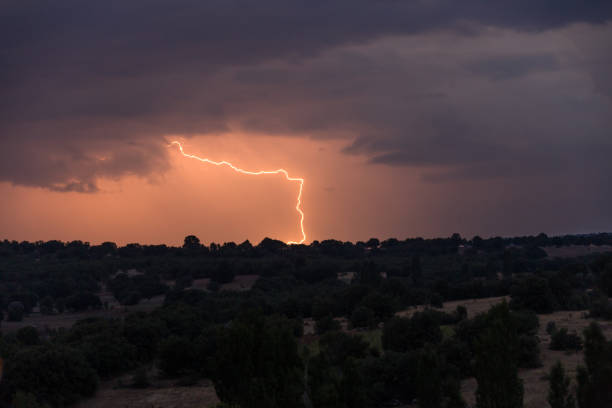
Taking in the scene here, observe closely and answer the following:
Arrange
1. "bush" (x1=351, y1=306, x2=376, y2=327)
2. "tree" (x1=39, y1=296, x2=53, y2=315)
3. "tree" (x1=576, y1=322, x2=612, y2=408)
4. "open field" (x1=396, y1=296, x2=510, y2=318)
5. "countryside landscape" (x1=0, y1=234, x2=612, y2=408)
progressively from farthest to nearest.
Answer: "tree" (x1=39, y1=296, x2=53, y2=315) < "open field" (x1=396, y1=296, x2=510, y2=318) < "bush" (x1=351, y1=306, x2=376, y2=327) < "countryside landscape" (x1=0, y1=234, x2=612, y2=408) < "tree" (x1=576, y1=322, x2=612, y2=408)

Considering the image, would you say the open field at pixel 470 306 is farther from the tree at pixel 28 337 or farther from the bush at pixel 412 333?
the tree at pixel 28 337

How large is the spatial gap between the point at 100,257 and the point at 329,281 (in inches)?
2478

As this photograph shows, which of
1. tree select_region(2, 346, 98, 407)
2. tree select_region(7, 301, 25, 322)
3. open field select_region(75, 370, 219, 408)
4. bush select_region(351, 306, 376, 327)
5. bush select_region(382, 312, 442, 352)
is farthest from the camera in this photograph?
tree select_region(7, 301, 25, 322)

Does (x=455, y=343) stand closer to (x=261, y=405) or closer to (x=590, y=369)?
(x=590, y=369)

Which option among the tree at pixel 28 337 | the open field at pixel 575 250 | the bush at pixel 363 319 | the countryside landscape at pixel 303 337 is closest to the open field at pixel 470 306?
the countryside landscape at pixel 303 337

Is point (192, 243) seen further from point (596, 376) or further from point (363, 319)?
point (596, 376)

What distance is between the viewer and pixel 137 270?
115562 millimetres

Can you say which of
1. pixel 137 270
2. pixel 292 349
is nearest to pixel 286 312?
pixel 292 349

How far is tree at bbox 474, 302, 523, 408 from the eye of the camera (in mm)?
19672

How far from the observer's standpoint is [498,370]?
1972 centimetres

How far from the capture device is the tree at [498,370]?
64.5 feet

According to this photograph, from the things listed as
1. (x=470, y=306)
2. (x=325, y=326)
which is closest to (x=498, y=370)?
(x=325, y=326)

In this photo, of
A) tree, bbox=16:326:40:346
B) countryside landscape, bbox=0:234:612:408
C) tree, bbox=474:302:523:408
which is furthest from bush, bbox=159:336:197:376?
tree, bbox=474:302:523:408

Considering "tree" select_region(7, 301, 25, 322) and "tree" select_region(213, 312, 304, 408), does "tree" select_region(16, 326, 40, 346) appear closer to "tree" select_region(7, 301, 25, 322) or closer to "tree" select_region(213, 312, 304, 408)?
"tree" select_region(7, 301, 25, 322)
